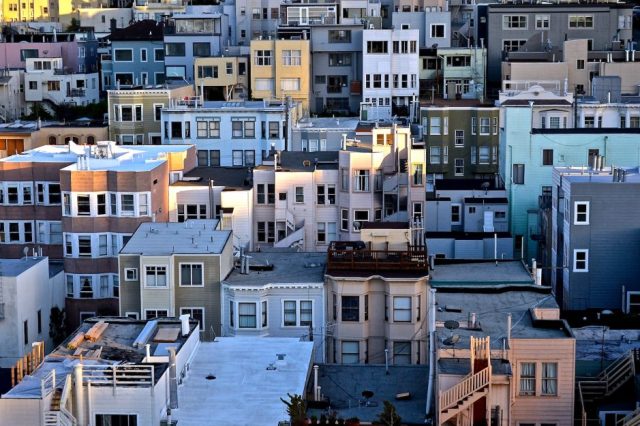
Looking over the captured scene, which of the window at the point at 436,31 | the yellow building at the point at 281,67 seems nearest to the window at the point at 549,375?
the yellow building at the point at 281,67

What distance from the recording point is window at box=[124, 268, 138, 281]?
57094mm

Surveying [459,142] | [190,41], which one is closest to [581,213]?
[459,142]

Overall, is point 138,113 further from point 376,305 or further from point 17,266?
point 376,305

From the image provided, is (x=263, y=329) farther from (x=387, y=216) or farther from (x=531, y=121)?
(x=531, y=121)

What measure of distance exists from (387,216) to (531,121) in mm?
15134

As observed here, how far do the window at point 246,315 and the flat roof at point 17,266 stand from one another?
839 centimetres

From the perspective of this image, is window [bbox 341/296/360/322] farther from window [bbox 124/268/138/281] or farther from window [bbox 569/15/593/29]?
window [bbox 569/15/593/29]

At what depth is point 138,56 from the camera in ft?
389

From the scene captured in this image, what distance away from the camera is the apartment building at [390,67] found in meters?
103

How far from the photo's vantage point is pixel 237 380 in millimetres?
46750

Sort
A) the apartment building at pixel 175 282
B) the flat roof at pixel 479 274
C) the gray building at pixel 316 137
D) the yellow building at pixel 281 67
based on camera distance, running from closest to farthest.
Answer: the flat roof at pixel 479 274
the apartment building at pixel 175 282
the gray building at pixel 316 137
the yellow building at pixel 281 67

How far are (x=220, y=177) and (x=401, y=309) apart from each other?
2152 centimetres

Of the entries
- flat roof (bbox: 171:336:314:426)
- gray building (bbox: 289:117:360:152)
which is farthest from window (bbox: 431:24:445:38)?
flat roof (bbox: 171:336:314:426)

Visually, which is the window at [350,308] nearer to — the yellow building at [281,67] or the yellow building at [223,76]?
the yellow building at [281,67]
